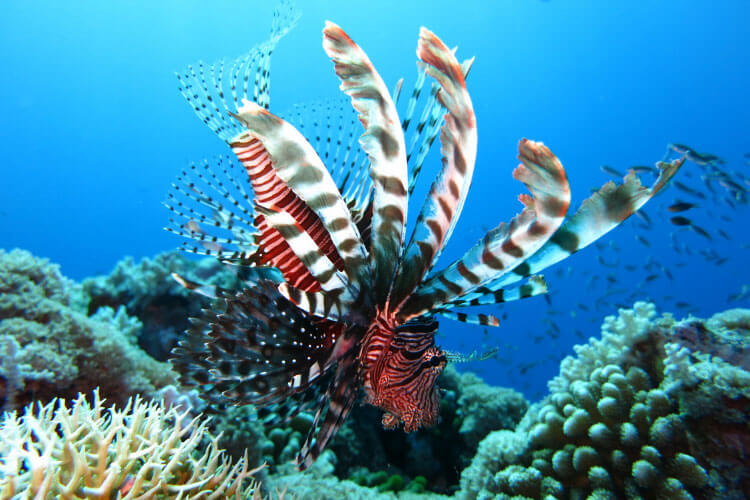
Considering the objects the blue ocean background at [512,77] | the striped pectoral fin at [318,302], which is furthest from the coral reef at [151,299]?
the blue ocean background at [512,77]

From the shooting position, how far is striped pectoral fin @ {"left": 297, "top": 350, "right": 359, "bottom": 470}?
1.87 metres

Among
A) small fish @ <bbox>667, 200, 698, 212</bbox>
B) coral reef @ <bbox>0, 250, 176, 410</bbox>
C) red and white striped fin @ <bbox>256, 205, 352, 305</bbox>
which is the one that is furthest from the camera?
small fish @ <bbox>667, 200, 698, 212</bbox>

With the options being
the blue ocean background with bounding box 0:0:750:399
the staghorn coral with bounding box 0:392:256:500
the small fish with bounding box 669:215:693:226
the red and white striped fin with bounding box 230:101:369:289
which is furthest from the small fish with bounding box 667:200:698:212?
the blue ocean background with bounding box 0:0:750:399

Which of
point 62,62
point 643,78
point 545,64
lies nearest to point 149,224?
point 62,62

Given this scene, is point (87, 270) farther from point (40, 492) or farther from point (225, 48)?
point (40, 492)

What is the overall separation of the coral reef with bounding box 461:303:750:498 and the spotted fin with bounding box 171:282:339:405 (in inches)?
75.0

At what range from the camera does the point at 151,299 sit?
6094 millimetres

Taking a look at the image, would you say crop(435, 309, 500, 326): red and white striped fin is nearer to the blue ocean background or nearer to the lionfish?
the lionfish

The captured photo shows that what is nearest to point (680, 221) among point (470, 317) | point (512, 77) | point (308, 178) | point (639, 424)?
point (639, 424)

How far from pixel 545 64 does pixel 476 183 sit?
20.9 meters

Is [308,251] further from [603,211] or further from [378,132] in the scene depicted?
[603,211]

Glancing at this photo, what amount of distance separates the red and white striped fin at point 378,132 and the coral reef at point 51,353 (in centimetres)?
251

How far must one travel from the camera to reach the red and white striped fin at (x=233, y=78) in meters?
3.28

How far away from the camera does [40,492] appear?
117 cm
